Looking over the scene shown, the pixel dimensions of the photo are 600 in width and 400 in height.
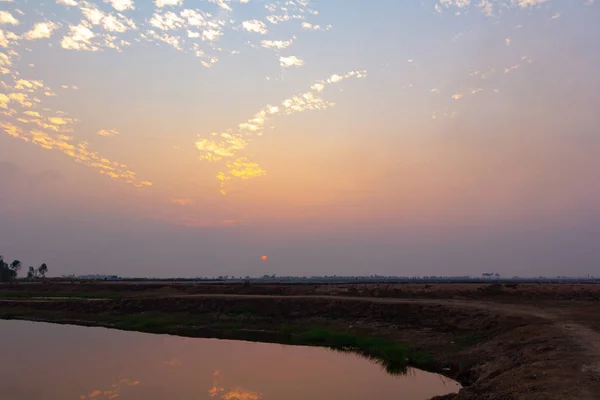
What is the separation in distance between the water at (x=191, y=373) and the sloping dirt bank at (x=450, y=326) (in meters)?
4.01

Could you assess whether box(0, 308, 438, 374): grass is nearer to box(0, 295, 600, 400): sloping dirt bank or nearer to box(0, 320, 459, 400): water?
box(0, 295, 600, 400): sloping dirt bank

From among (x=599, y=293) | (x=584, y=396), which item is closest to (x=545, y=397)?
(x=584, y=396)

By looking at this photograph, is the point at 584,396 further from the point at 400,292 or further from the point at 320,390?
the point at 400,292

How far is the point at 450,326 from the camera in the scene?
36906 millimetres

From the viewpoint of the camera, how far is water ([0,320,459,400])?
72.3ft

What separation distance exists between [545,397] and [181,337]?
115ft

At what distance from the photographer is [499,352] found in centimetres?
2594

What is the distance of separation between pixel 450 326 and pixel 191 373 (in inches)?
868

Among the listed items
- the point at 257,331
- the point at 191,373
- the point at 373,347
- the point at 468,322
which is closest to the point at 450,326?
the point at 468,322

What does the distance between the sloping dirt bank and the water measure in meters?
4.01

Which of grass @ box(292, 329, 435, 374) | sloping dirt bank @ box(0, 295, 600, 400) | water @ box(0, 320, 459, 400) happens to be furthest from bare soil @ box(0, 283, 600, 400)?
water @ box(0, 320, 459, 400)

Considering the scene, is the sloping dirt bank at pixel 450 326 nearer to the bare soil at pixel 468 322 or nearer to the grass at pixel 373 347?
the bare soil at pixel 468 322

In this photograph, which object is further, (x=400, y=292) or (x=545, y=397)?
(x=400, y=292)

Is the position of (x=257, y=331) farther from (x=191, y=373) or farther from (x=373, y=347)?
(x=191, y=373)
